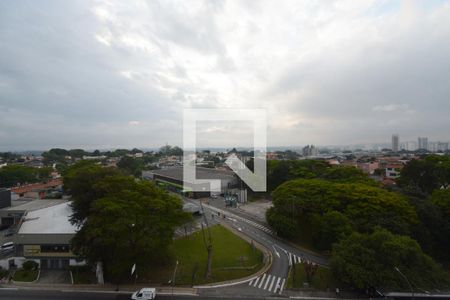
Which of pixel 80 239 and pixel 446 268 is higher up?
pixel 80 239

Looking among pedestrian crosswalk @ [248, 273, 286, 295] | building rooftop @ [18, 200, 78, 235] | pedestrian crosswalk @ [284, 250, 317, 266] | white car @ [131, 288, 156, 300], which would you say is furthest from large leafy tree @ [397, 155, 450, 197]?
building rooftop @ [18, 200, 78, 235]

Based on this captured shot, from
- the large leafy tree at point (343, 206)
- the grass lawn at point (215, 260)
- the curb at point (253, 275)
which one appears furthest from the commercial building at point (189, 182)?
the curb at point (253, 275)

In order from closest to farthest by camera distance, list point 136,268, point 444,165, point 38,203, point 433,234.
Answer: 1. point 136,268
2. point 433,234
3. point 38,203
4. point 444,165

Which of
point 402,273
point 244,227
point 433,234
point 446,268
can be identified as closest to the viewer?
point 402,273

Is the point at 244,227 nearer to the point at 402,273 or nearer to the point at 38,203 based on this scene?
the point at 402,273

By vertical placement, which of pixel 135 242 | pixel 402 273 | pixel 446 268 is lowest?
pixel 446 268

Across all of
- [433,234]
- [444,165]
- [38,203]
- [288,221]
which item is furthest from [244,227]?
[444,165]

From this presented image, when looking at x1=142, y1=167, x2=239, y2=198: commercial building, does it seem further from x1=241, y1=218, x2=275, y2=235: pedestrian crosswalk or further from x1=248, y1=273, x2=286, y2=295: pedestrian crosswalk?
x1=248, y1=273, x2=286, y2=295: pedestrian crosswalk
